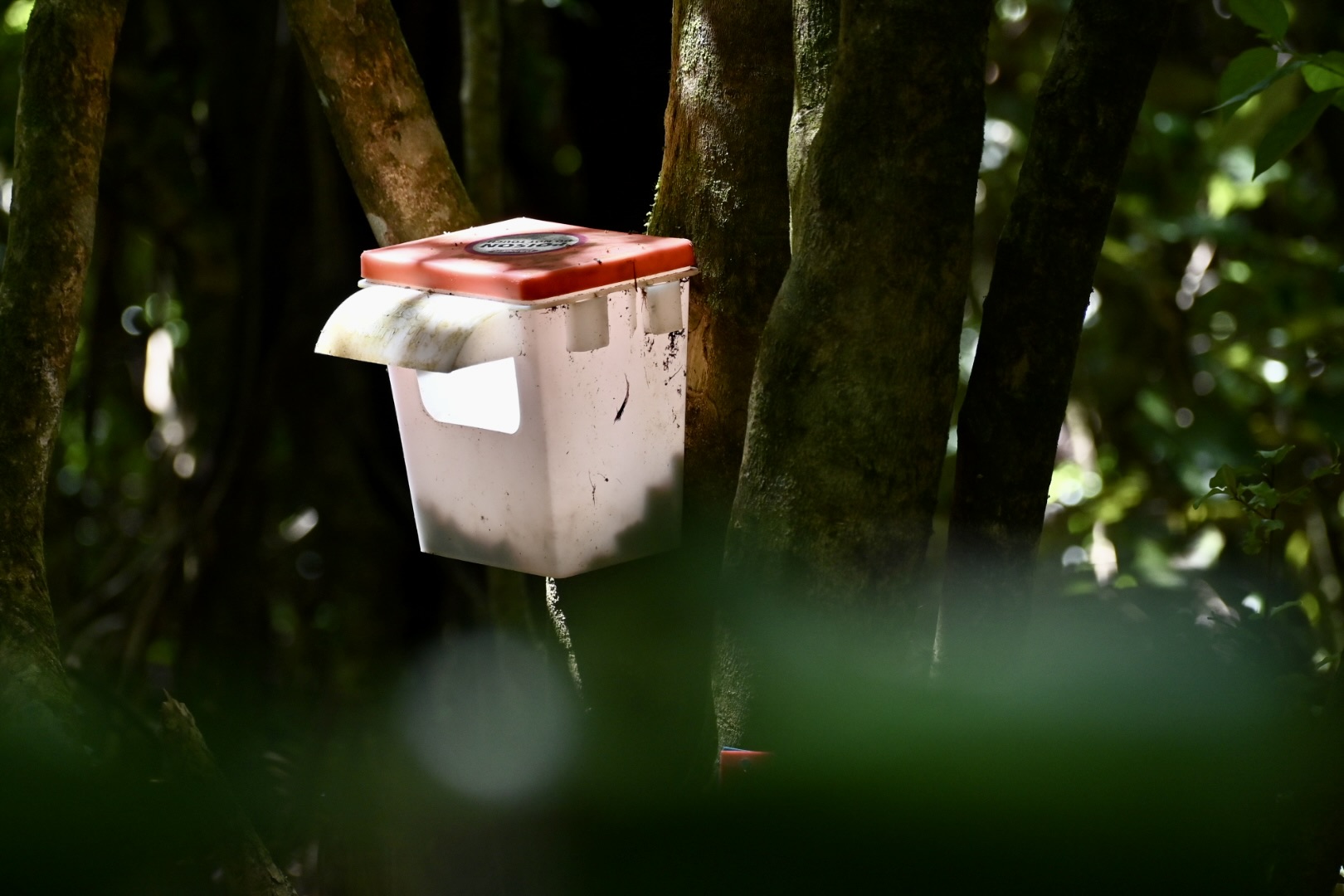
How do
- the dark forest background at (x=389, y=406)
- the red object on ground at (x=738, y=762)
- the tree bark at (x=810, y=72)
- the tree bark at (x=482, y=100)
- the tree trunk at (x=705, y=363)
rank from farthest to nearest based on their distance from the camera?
the tree bark at (x=482, y=100) → the dark forest background at (x=389, y=406) → the tree trunk at (x=705, y=363) → the tree bark at (x=810, y=72) → the red object on ground at (x=738, y=762)

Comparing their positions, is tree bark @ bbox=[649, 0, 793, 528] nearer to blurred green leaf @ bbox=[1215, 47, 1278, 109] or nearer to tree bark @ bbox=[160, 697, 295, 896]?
blurred green leaf @ bbox=[1215, 47, 1278, 109]

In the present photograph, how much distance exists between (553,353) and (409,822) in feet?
5.91

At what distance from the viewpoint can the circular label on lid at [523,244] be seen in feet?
5.46

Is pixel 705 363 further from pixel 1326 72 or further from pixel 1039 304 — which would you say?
pixel 1326 72

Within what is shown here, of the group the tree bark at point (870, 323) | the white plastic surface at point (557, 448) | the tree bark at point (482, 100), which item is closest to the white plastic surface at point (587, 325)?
the white plastic surface at point (557, 448)

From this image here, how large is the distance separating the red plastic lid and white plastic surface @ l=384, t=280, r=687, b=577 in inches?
1.2

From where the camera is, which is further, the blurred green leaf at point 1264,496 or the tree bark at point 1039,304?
the blurred green leaf at point 1264,496

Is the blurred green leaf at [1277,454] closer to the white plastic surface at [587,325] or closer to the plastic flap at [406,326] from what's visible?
the white plastic surface at [587,325]

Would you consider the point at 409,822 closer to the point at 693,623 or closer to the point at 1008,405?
the point at 693,623

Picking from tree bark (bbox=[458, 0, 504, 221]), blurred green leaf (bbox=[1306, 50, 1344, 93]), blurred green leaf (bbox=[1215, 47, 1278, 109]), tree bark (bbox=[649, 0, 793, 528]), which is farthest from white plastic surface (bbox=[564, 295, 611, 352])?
tree bark (bbox=[458, 0, 504, 221])

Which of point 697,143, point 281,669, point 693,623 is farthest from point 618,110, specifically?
point 281,669

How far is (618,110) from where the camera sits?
3.12 metres

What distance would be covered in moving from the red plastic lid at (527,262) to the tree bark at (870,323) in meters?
0.17

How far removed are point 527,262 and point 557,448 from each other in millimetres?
221
